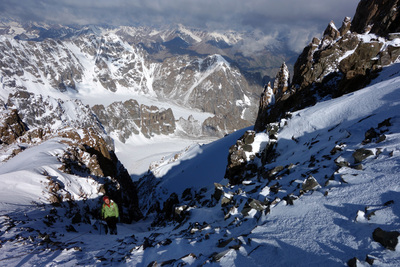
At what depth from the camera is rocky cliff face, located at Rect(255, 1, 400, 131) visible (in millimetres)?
28812

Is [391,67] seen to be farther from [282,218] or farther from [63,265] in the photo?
[63,265]

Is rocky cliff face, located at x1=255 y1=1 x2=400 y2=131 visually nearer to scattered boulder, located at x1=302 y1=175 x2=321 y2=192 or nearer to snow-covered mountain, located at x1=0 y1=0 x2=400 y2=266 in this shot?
snow-covered mountain, located at x1=0 y1=0 x2=400 y2=266

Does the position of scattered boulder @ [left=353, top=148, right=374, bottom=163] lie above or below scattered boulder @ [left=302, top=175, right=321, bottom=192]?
above

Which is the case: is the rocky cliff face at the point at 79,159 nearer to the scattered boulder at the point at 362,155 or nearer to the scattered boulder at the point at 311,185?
the scattered boulder at the point at 311,185

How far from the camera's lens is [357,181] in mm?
6973

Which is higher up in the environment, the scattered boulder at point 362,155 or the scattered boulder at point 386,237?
the scattered boulder at point 362,155

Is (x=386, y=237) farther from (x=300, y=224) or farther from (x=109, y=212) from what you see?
(x=109, y=212)

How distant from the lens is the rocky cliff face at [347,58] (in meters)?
28.8

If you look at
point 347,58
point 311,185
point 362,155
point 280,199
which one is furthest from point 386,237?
point 347,58

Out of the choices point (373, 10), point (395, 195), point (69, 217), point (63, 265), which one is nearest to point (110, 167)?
point (69, 217)

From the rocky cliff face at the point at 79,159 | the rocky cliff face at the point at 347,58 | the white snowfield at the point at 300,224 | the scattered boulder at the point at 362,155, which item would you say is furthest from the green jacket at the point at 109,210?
the rocky cliff face at the point at 347,58

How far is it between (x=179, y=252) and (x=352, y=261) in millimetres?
5293

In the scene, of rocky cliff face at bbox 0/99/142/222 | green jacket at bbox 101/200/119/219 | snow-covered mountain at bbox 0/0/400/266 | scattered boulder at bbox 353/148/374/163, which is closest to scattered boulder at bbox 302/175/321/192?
snow-covered mountain at bbox 0/0/400/266

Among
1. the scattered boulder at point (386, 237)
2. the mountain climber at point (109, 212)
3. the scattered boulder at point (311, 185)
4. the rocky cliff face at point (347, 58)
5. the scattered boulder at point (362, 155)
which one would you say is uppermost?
the rocky cliff face at point (347, 58)
